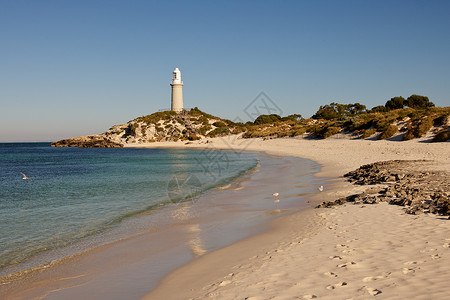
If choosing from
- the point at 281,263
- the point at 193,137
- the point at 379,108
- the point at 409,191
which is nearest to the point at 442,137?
the point at 409,191

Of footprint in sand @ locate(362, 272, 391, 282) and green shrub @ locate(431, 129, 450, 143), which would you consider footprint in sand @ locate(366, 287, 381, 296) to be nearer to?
footprint in sand @ locate(362, 272, 391, 282)

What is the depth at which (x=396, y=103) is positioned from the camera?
7206cm

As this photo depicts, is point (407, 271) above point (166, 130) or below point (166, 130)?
below

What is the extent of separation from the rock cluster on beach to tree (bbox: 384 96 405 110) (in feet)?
208

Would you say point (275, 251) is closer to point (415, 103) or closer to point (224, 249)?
point (224, 249)

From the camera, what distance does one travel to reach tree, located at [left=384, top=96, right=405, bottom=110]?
234 feet

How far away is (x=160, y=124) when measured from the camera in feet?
305

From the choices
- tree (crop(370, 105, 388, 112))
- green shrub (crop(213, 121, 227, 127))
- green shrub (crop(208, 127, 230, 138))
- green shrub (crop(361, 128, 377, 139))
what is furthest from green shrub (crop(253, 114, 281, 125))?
green shrub (crop(361, 128, 377, 139))

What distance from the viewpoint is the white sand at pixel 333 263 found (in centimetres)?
444

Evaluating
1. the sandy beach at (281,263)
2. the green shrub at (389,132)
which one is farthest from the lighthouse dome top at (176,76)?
the sandy beach at (281,263)

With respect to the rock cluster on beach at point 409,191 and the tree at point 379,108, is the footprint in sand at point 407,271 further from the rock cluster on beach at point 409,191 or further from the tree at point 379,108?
Result: the tree at point 379,108

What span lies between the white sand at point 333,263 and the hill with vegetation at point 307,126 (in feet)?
97.1

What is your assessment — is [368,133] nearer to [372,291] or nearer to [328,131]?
[328,131]

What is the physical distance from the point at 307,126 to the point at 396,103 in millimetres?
26266
